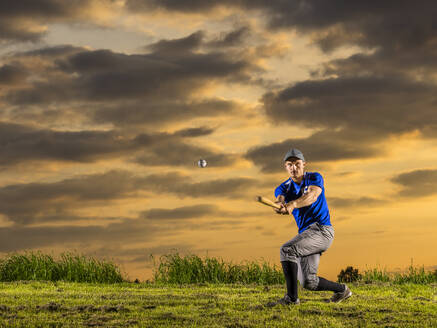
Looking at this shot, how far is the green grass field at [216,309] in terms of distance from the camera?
8609mm

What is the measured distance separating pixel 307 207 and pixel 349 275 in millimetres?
6594

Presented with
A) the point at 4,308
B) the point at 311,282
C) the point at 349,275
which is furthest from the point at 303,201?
the point at 349,275

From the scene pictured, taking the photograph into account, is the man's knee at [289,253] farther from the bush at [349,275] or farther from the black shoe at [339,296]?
the bush at [349,275]

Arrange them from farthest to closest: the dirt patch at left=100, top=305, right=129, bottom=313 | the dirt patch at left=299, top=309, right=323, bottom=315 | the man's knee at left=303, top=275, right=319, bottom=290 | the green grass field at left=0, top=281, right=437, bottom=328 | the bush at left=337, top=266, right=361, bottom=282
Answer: the bush at left=337, top=266, right=361, bottom=282
the man's knee at left=303, top=275, right=319, bottom=290
the dirt patch at left=100, top=305, right=129, bottom=313
the dirt patch at left=299, top=309, right=323, bottom=315
the green grass field at left=0, top=281, right=437, bottom=328

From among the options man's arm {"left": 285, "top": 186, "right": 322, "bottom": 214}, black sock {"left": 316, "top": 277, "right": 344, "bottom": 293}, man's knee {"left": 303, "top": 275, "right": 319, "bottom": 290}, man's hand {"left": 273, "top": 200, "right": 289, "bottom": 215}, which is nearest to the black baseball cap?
man's arm {"left": 285, "top": 186, "right": 322, "bottom": 214}

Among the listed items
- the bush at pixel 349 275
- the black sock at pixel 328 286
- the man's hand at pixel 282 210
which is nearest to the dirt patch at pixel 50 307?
the man's hand at pixel 282 210

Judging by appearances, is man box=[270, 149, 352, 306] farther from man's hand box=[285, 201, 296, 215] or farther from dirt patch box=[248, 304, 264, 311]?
dirt patch box=[248, 304, 264, 311]

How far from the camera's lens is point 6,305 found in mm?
10398

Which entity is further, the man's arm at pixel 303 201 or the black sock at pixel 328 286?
the black sock at pixel 328 286

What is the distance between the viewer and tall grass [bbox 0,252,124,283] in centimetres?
1634

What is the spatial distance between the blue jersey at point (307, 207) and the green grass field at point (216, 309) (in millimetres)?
1457

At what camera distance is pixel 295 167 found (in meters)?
9.84

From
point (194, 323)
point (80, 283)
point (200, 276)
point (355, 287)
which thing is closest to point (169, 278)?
point (200, 276)

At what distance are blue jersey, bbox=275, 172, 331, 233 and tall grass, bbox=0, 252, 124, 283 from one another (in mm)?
7757
